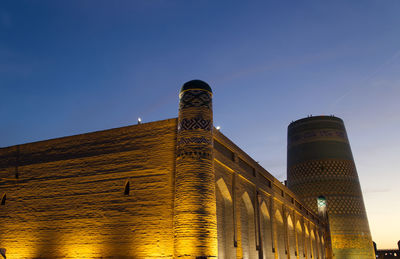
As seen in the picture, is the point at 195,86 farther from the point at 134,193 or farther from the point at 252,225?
the point at 252,225

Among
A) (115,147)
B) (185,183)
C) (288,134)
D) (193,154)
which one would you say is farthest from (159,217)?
(288,134)

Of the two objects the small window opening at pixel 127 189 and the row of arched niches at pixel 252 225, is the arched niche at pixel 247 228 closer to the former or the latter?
the row of arched niches at pixel 252 225

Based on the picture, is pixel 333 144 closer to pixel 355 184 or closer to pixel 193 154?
pixel 355 184

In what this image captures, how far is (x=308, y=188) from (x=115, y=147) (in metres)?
28.1

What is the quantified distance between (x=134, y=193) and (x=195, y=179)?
218cm

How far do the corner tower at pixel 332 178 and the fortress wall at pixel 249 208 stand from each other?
1258 cm

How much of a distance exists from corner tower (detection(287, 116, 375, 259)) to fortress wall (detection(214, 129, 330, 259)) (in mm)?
12575

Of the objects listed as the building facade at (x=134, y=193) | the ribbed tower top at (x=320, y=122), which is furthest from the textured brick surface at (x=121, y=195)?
the ribbed tower top at (x=320, y=122)

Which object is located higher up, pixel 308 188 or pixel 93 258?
pixel 308 188

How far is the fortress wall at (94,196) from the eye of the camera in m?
10.5

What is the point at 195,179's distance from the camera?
10.1 metres

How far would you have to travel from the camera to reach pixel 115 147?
12.0 m

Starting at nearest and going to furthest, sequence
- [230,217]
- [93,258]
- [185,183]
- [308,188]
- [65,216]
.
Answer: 1. [185,183]
2. [93,258]
3. [65,216]
4. [230,217]
5. [308,188]

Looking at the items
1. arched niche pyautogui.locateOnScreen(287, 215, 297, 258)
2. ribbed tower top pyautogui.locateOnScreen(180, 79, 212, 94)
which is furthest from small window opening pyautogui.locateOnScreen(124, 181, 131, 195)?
arched niche pyautogui.locateOnScreen(287, 215, 297, 258)
